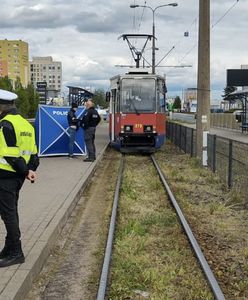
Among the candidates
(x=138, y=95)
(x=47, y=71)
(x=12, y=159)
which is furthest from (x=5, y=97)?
(x=47, y=71)

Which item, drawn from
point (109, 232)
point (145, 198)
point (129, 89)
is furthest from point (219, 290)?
point (129, 89)

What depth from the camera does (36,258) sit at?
609 centimetres

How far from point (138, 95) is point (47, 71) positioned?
4058 inches

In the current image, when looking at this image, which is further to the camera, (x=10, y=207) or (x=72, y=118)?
(x=72, y=118)

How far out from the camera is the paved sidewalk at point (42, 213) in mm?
5422

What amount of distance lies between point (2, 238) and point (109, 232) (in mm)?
1694

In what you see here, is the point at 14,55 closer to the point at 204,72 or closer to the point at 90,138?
the point at 204,72

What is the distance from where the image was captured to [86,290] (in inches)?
225

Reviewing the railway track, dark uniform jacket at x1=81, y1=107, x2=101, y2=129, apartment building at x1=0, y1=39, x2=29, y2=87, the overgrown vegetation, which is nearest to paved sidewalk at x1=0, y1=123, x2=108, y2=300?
the railway track

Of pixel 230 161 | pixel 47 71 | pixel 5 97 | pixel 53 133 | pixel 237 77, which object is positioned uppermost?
pixel 47 71

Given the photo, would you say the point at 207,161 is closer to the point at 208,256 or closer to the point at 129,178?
the point at 129,178

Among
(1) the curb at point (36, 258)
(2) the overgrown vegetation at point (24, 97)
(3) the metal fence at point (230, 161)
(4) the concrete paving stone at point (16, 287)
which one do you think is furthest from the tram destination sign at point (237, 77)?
(4) the concrete paving stone at point (16, 287)

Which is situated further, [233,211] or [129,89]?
[129,89]

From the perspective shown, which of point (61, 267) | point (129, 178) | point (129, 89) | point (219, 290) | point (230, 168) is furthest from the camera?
point (129, 89)
